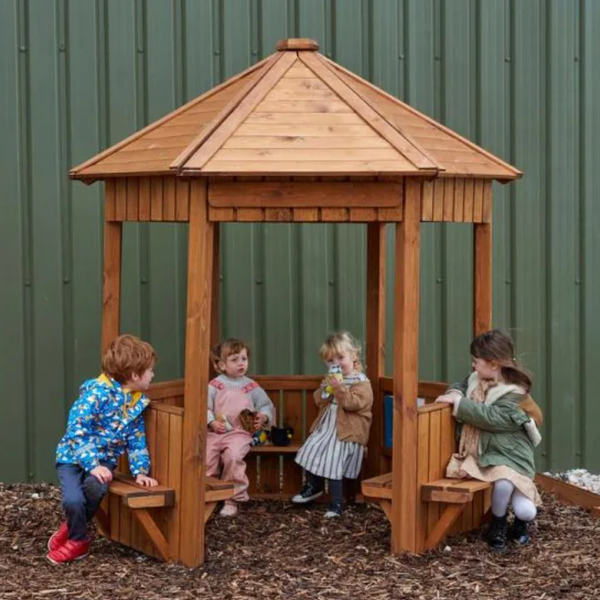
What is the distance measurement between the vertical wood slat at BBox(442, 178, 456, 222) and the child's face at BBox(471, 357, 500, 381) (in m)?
0.77

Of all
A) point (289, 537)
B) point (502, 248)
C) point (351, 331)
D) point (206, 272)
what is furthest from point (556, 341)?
point (206, 272)

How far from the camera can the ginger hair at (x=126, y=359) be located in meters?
6.86

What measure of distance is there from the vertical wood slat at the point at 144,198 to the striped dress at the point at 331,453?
5.33 ft

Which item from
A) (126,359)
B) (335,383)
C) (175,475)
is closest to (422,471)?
(335,383)

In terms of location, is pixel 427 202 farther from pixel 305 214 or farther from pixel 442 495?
pixel 442 495

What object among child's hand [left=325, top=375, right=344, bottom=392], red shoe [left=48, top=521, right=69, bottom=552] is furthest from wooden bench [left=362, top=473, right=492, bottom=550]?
red shoe [left=48, top=521, right=69, bottom=552]

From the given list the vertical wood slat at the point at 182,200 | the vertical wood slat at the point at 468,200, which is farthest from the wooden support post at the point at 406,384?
the vertical wood slat at the point at 182,200

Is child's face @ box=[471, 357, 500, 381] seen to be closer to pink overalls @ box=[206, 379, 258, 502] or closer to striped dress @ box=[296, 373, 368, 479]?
striped dress @ box=[296, 373, 368, 479]

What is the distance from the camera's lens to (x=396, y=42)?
888 cm

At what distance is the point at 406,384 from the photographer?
680 cm

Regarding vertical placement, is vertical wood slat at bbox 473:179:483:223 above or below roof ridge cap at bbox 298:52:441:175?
below

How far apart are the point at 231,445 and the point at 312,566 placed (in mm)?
1281

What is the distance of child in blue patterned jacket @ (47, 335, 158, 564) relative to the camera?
22.2ft

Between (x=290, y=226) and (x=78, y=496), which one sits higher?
(x=290, y=226)
